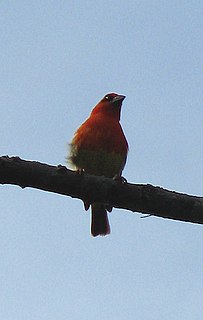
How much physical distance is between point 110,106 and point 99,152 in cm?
129

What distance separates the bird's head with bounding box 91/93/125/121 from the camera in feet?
23.2

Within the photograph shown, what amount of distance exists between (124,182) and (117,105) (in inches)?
150

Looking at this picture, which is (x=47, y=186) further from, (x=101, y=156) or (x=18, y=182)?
(x=101, y=156)

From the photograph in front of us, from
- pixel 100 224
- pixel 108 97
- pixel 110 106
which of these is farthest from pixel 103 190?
pixel 108 97

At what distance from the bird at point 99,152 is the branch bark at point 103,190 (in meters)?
2.26

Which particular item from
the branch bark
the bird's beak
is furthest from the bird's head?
Answer: the branch bark

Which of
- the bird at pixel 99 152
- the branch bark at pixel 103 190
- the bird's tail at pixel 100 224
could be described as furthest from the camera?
the bird's tail at pixel 100 224

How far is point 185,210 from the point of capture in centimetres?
345

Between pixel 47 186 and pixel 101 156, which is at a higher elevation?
pixel 101 156

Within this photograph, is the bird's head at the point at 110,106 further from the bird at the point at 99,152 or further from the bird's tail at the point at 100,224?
the bird's tail at the point at 100,224

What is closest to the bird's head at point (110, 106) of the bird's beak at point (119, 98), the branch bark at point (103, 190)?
the bird's beak at point (119, 98)

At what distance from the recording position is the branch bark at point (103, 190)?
10.8 feet

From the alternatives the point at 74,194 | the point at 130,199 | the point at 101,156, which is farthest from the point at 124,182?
the point at 101,156

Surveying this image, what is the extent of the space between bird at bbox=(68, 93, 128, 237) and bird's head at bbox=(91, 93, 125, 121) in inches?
12.8
